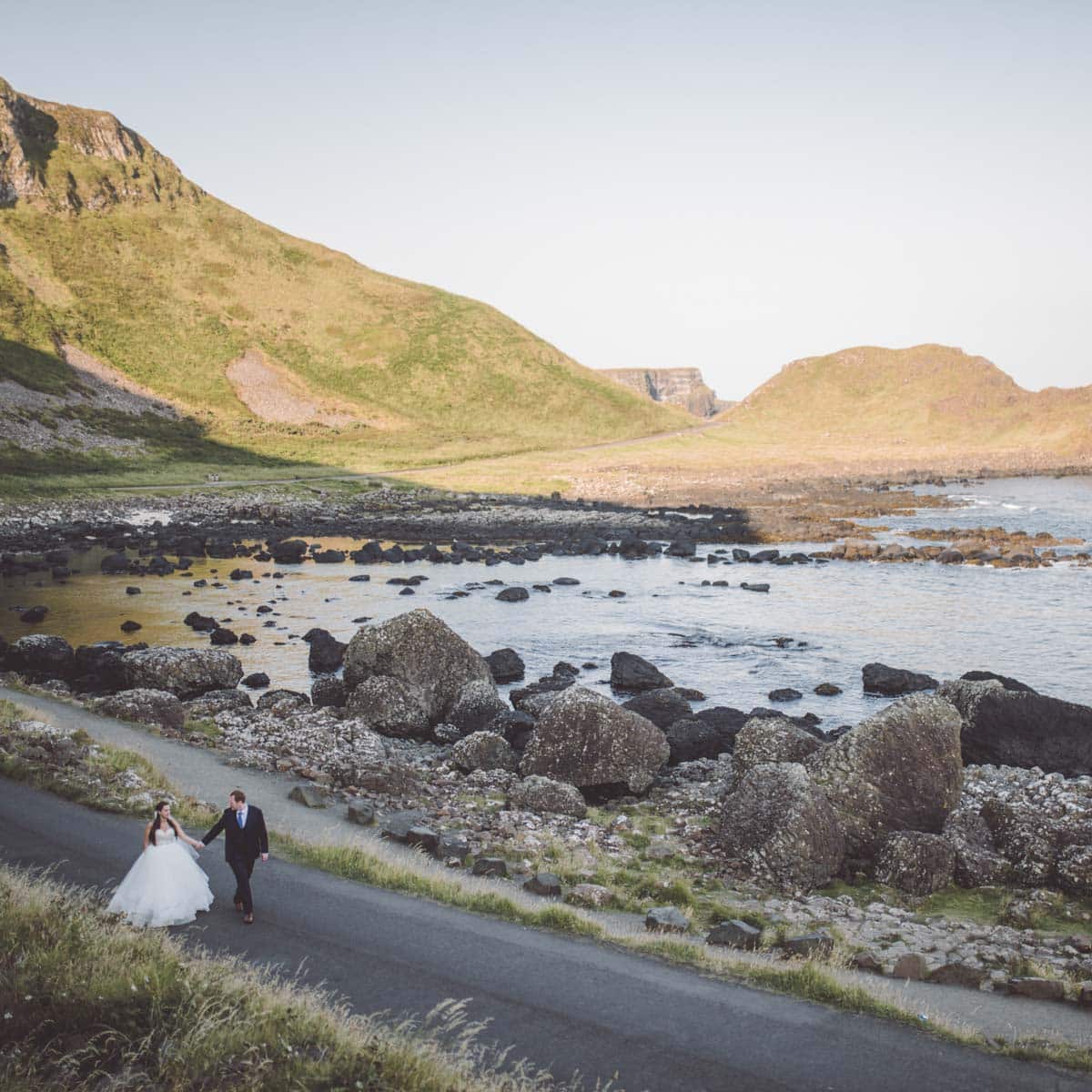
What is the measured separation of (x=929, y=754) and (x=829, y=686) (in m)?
13.1

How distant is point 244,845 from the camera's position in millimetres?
13930

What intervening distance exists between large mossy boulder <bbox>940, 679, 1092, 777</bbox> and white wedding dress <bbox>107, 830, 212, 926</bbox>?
65.0 ft

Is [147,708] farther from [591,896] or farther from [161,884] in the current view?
[591,896]

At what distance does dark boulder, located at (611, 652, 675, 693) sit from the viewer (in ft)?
109

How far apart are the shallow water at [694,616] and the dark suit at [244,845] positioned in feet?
64.0

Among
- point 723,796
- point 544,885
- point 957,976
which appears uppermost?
point 544,885

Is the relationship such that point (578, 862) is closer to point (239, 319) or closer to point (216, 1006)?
point (216, 1006)

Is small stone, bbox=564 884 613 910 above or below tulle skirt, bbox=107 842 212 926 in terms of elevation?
below

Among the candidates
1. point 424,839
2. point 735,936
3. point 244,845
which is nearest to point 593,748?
point 424,839

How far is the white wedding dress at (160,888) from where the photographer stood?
13.0 m

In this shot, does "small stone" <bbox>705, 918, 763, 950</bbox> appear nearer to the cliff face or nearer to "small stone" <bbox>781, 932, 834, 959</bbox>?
"small stone" <bbox>781, 932, 834, 959</bbox>

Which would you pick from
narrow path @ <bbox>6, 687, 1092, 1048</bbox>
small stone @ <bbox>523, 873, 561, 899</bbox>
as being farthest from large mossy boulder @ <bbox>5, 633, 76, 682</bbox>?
small stone @ <bbox>523, 873, 561, 899</bbox>

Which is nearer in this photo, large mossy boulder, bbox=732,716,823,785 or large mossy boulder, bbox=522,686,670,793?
large mossy boulder, bbox=732,716,823,785

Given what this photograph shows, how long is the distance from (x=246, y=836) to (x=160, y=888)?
1.33 m
